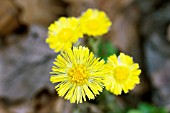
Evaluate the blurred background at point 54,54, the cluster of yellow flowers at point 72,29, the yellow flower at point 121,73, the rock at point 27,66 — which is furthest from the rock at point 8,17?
the yellow flower at point 121,73

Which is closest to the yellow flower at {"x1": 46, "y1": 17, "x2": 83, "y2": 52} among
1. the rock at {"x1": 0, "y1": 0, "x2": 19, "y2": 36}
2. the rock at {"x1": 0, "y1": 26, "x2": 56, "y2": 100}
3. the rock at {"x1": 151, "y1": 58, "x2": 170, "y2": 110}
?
the rock at {"x1": 0, "y1": 26, "x2": 56, "y2": 100}

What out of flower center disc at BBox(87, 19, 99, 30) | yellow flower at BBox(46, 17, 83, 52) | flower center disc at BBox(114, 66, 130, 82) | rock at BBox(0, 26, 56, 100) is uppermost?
rock at BBox(0, 26, 56, 100)

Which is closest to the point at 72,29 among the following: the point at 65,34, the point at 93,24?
the point at 65,34

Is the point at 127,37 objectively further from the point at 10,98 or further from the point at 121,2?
the point at 10,98

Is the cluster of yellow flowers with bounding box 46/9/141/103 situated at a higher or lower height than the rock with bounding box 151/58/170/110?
lower

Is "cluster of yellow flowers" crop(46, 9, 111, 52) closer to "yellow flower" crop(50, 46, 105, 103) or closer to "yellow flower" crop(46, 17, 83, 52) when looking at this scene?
"yellow flower" crop(46, 17, 83, 52)

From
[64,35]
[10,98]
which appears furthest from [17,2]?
[64,35]

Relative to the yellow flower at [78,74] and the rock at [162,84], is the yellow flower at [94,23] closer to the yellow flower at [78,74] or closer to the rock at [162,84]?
the yellow flower at [78,74]
